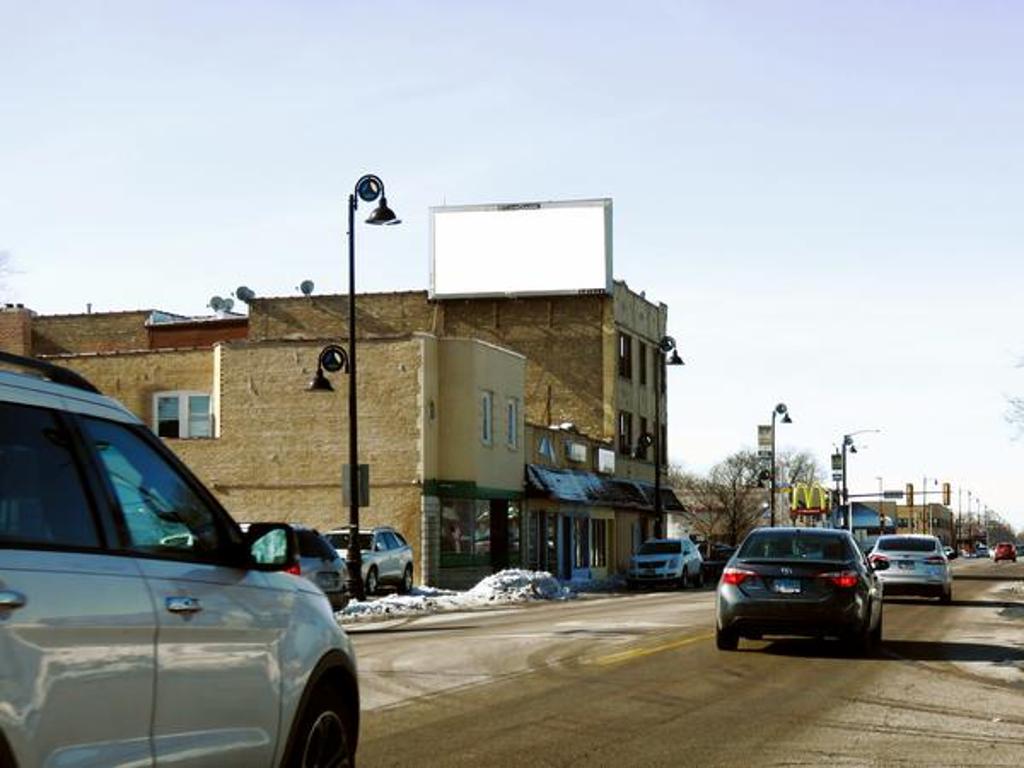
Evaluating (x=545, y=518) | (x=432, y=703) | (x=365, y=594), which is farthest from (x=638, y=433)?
(x=432, y=703)

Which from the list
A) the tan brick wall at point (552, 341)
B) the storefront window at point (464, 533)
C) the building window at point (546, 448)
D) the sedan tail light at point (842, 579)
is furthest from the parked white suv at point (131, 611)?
the tan brick wall at point (552, 341)

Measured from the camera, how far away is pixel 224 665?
5.32 meters

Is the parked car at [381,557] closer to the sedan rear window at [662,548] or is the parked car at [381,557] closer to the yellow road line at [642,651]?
the sedan rear window at [662,548]

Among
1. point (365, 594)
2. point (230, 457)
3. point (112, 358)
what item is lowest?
point (365, 594)

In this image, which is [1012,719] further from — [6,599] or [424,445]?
[424,445]

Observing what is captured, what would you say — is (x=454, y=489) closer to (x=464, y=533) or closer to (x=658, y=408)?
(x=464, y=533)

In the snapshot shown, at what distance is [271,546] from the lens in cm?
584

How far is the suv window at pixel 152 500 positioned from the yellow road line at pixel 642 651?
11.6m

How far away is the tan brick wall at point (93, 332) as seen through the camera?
7112 centimetres

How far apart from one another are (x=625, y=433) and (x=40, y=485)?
64.1 meters

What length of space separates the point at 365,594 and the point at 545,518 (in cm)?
1968

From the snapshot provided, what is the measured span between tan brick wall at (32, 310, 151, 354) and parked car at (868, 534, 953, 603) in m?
45.5

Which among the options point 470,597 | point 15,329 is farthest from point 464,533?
point 15,329

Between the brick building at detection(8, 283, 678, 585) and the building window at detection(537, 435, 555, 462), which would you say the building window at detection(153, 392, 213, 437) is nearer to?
the brick building at detection(8, 283, 678, 585)
